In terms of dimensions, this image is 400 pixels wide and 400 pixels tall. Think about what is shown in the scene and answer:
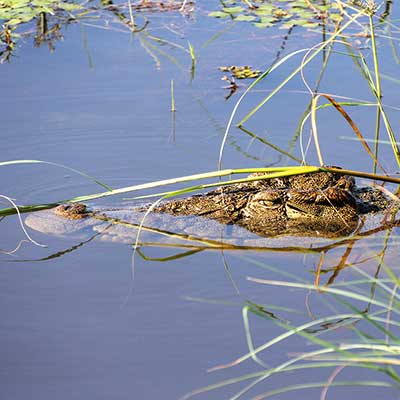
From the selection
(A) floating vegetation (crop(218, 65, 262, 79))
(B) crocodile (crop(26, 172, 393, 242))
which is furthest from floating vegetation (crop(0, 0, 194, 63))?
(B) crocodile (crop(26, 172, 393, 242))

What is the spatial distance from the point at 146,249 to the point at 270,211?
81cm

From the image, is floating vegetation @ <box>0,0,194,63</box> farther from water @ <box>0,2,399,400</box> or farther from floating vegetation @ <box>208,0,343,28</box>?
floating vegetation @ <box>208,0,343,28</box>

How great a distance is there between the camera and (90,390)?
3.53m

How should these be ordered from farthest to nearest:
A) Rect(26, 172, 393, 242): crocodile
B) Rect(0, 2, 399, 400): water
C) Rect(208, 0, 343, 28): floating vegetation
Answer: Rect(208, 0, 343, 28): floating vegetation
Rect(26, 172, 393, 242): crocodile
Rect(0, 2, 399, 400): water

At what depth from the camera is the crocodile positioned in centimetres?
502

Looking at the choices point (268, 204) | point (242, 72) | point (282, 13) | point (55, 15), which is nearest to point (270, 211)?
point (268, 204)

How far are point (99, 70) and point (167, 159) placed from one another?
1.64m

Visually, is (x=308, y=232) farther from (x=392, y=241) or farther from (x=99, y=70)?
(x=99, y=70)

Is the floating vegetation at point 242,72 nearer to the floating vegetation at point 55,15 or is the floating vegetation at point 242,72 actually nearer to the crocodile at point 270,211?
the floating vegetation at point 55,15

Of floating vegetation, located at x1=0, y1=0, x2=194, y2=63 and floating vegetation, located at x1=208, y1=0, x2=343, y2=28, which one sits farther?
floating vegetation, located at x1=208, y1=0, x2=343, y2=28

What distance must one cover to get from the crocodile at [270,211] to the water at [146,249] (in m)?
0.18

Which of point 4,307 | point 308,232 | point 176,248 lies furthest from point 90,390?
point 308,232

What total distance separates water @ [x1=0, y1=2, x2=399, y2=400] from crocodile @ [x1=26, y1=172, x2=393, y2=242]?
0.18m

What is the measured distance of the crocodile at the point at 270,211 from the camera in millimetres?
5020
